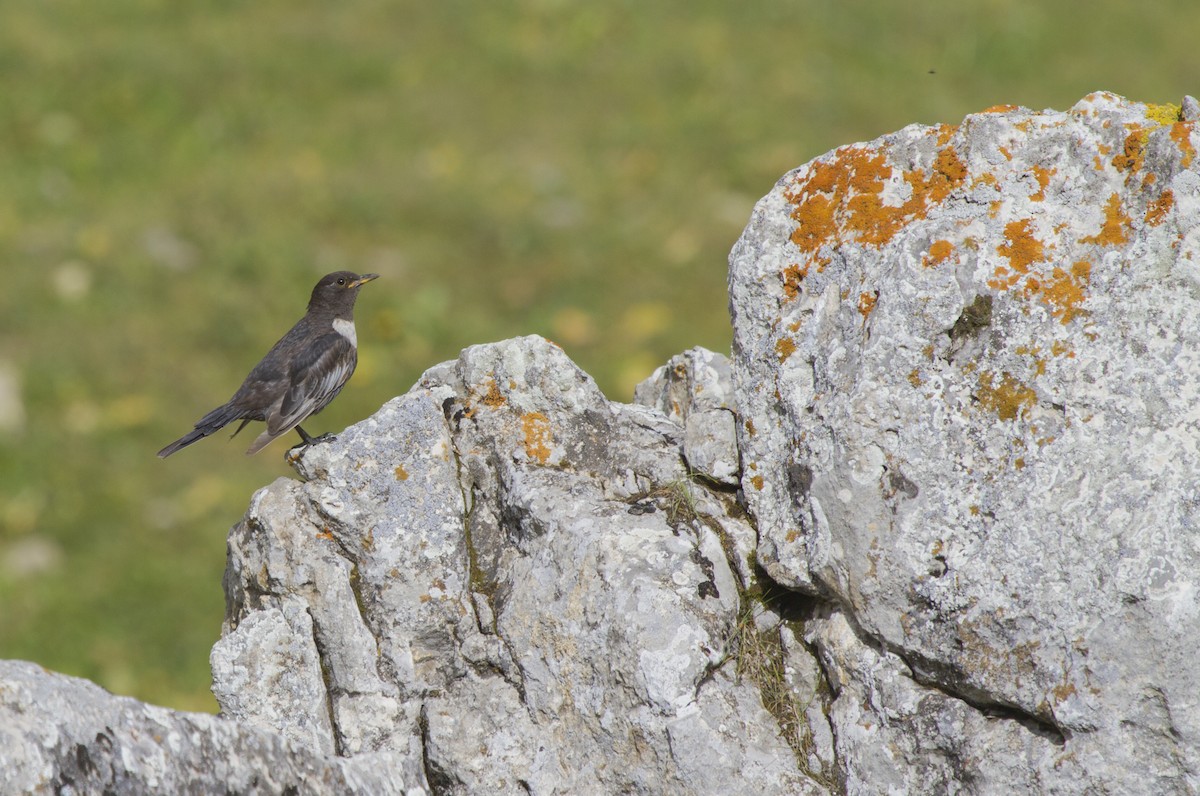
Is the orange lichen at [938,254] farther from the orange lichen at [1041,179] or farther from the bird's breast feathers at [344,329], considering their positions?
the bird's breast feathers at [344,329]

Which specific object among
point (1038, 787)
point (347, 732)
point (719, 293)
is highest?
point (719, 293)

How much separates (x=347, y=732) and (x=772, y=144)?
637 inches

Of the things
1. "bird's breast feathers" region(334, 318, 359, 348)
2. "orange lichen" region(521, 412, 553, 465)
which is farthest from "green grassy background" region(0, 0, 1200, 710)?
"orange lichen" region(521, 412, 553, 465)

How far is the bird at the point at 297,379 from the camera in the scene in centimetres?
772

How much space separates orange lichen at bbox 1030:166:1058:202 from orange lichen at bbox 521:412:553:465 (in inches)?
105

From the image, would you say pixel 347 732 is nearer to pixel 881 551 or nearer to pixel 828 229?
pixel 881 551

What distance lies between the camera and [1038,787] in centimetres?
461

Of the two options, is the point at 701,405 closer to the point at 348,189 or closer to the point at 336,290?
the point at 336,290

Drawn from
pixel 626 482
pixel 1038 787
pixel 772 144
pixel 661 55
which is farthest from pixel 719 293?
pixel 1038 787

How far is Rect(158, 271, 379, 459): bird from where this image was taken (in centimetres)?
772

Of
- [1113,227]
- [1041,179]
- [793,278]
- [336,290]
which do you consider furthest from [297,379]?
[1113,227]

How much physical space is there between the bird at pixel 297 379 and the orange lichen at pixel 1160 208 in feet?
16.1

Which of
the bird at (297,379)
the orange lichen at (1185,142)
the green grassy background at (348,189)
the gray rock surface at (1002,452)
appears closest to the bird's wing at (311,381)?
the bird at (297,379)

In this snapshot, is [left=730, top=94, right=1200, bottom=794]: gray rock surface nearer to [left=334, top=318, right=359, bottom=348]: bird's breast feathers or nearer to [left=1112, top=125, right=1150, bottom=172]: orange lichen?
[left=1112, top=125, right=1150, bottom=172]: orange lichen
